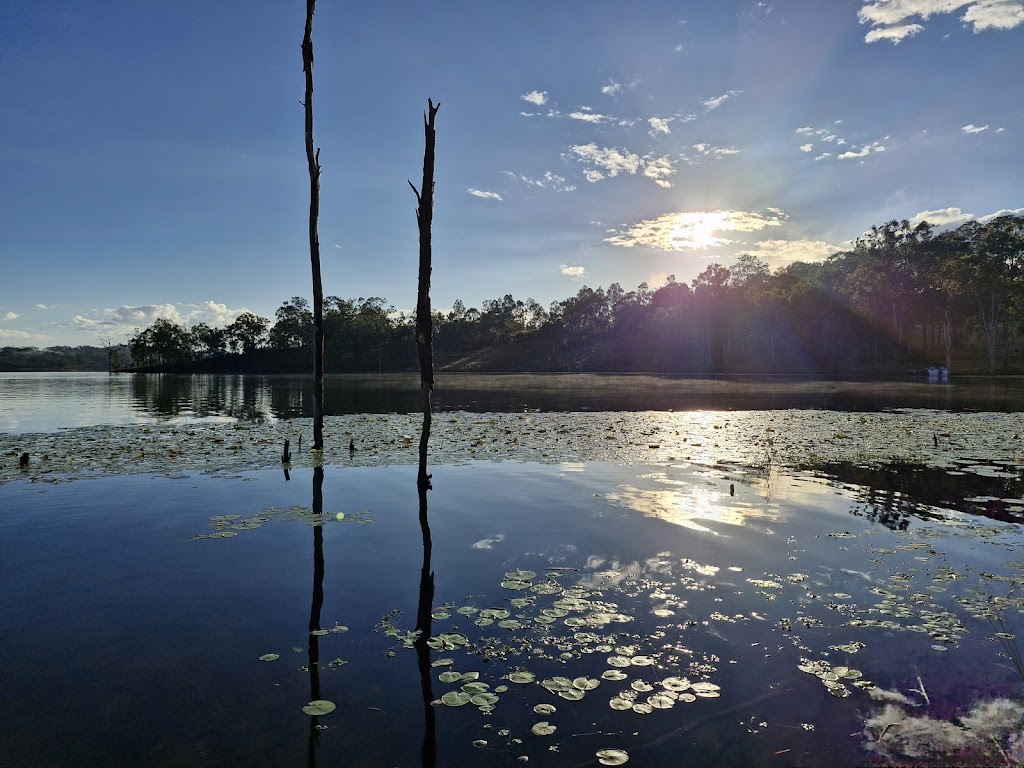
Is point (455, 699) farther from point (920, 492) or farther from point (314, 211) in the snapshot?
point (314, 211)

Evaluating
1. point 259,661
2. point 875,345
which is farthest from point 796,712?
point 875,345

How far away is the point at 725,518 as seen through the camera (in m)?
9.76

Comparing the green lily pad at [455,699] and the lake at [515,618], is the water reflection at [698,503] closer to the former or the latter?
the lake at [515,618]

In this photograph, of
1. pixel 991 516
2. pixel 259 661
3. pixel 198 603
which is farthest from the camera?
pixel 991 516

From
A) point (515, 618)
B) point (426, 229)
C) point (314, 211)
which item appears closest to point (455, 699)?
point (515, 618)

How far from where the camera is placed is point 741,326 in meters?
119

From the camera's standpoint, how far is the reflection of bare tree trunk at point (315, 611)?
13.6ft

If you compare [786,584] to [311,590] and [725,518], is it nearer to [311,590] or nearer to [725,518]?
[725,518]

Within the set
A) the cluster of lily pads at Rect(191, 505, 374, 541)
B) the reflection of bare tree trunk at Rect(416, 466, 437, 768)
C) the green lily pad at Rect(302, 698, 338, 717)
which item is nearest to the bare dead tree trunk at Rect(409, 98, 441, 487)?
the cluster of lily pads at Rect(191, 505, 374, 541)

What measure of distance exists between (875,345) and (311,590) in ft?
377

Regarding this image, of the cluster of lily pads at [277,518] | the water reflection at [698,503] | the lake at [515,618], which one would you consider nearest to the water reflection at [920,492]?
the lake at [515,618]

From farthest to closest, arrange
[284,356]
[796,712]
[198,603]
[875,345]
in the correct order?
[284,356] < [875,345] < [198,603] < [796,712]

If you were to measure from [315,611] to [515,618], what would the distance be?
7.39 ft

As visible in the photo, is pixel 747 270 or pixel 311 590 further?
pixel 747 270
